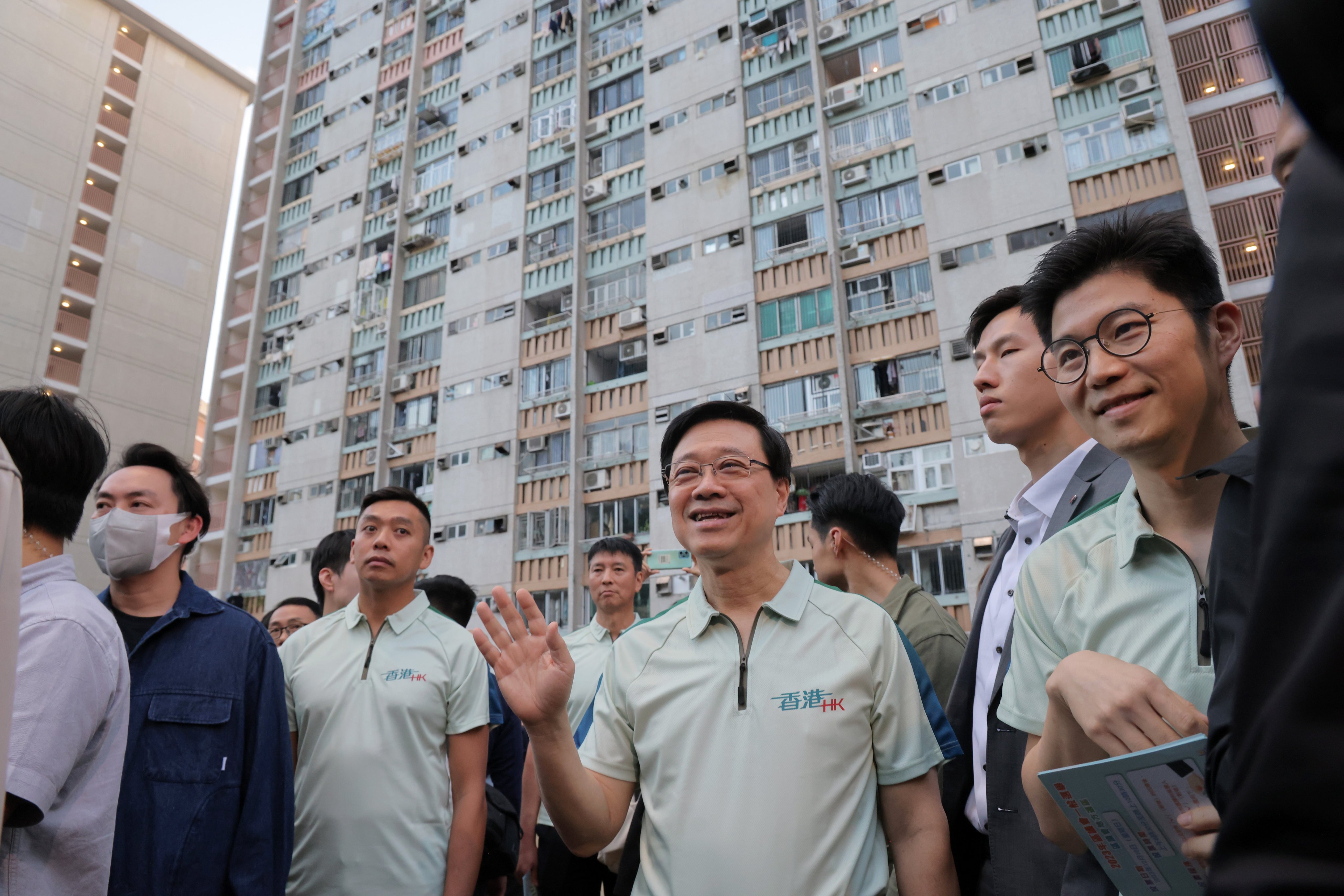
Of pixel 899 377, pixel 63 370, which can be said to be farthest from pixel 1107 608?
pixel 63 370

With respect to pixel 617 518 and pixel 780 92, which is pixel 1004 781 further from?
pixel 780 92

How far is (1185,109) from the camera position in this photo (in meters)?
16.4

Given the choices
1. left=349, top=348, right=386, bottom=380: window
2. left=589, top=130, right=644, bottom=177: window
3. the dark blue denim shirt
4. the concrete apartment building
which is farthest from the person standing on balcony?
the concrete apartment building

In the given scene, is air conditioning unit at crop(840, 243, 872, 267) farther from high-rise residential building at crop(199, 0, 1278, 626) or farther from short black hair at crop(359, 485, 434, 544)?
short black hair at crop(359, 485, 434, 544)

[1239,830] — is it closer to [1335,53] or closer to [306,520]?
[1335,53]

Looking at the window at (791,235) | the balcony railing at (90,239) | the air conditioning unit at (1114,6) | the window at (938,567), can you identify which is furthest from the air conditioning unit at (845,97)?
the balcony railing at (90,239)

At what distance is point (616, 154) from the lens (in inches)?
936

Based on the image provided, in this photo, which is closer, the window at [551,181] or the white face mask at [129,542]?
the white face mask at [129,542]

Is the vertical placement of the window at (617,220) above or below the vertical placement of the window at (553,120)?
below

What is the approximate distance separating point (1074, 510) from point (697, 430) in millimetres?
1244

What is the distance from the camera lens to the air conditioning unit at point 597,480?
21.3m

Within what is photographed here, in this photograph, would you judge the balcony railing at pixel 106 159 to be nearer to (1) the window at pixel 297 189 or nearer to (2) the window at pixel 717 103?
(1) the window at pixel 297 189

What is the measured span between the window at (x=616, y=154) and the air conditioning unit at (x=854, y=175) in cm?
621

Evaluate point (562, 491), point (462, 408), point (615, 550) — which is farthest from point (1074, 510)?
point (462, 408)
